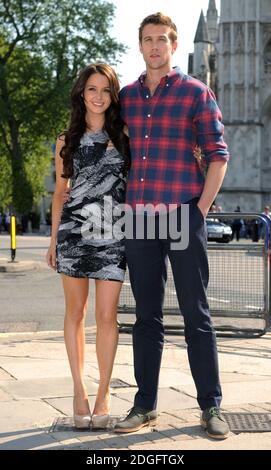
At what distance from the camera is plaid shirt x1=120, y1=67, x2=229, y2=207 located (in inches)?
171

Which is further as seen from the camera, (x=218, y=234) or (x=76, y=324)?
(x=218, y=234)

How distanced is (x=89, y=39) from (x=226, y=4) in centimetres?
1327

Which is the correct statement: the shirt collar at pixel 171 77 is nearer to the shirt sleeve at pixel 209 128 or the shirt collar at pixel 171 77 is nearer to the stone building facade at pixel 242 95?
the shirt sleeve at pixel 209 128

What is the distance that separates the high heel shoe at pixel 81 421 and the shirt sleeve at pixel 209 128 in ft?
4.76

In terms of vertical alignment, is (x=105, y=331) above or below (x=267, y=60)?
below

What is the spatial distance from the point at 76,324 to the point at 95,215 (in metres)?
0.60

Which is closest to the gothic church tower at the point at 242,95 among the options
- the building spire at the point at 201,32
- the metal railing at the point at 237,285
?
the building spire at the point at 201,32

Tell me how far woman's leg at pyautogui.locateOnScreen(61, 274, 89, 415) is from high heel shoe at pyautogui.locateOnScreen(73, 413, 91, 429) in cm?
14

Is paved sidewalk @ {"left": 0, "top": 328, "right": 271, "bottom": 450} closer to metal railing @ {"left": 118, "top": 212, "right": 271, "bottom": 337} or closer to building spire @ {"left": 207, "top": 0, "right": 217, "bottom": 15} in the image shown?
metal railing @ {"left": 118, "top": 212, "right": 271, "bottom": 337}

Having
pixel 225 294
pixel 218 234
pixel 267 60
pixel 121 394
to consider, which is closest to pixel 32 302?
pixel 218 234

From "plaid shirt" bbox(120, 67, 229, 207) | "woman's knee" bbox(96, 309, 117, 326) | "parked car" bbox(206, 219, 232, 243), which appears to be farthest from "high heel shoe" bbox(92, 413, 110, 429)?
"parked car" bbox(206, 219, 232, 243)

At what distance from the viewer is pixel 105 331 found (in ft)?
14.8

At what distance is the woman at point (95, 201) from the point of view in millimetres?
4438

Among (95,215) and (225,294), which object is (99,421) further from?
(225,294)
